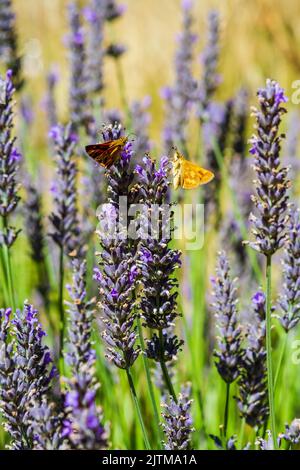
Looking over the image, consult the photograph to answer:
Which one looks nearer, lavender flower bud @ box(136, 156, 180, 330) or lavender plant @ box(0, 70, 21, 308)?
lavender flower bud @ box(136, 156, 180, 330)

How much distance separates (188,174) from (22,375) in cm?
63

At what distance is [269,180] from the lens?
1459 mm

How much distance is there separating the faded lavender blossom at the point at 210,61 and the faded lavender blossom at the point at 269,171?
1631 millimetres

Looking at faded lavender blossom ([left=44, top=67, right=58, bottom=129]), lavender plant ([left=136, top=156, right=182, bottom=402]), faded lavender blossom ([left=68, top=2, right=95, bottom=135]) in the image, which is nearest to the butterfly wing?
lavender plant ([left=136, top=156, right=182, bottom=402])

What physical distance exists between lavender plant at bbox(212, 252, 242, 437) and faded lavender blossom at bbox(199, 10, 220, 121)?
1.53 m

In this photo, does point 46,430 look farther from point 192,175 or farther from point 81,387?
point 192,175

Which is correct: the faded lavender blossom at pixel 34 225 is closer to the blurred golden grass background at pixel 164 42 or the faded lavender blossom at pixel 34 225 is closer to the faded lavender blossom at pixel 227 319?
the faded lavender blossom at pixel 227 319

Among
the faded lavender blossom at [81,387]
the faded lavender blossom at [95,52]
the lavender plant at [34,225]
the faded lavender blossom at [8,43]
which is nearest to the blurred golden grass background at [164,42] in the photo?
the faded lavender blossom at [95,52]

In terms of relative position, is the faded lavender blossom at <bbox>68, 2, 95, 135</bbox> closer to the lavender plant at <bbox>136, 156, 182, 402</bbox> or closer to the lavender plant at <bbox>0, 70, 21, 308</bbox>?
the lavender plant at <bbox>0, 70, 21, 308</bbox>

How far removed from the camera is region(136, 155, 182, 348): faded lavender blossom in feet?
4.61

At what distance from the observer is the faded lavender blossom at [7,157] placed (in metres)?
1.76

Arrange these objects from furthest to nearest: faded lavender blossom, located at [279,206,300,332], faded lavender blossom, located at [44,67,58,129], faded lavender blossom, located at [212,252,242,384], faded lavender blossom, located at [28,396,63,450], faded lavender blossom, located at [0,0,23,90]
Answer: faded lavender blossom, located at [44,67,58,129]
faded lavender blossom, located at [0,0,23,90]
faded lavender blossom, located at [212,252,242,384]
faded lavender blossom, located at [279,206,300,332]
faded lavender blossom, located at [28,396,63,450]

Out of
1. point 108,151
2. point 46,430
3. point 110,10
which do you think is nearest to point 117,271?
point 108,151
